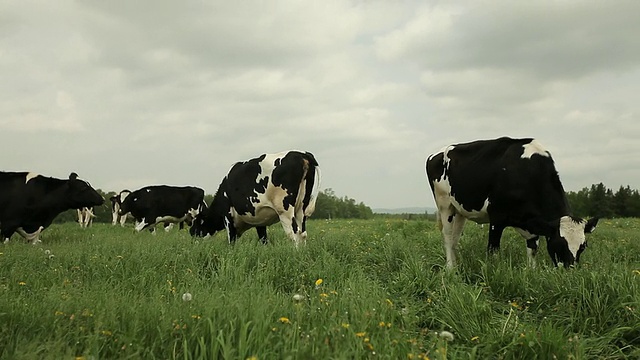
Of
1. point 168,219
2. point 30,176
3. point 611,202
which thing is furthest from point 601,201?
point 30,176

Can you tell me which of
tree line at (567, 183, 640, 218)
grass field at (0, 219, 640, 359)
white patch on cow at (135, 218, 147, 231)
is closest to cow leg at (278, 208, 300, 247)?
grass field at (0, 219, 640, 359)

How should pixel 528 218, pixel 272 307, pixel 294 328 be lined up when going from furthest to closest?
pixel 528 218, pixel 272 307, pixel 294 328

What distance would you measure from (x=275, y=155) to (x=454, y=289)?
6952 millimetres

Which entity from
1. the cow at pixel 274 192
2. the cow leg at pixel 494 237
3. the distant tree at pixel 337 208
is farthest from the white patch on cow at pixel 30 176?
the distant tree at pixel 337 208

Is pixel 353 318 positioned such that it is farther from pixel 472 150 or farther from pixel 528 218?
pixel 472 150

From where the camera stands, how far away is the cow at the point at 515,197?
683cm

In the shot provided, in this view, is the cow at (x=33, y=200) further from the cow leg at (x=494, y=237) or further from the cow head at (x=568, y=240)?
the cow head at (x=568, y=240)

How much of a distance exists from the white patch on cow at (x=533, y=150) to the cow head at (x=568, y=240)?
4.01 ft

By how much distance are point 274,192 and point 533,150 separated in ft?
18.0

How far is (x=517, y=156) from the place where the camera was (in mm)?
7715

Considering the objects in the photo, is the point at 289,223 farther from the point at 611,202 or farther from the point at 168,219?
the point at 611,202

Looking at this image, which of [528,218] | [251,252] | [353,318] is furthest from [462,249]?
[353,318]

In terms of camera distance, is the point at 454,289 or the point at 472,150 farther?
the point at 472,150

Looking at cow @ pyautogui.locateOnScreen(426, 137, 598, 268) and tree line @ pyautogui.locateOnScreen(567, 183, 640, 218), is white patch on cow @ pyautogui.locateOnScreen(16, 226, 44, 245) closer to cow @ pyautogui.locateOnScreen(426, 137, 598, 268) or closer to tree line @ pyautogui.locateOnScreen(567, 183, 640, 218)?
cow @ pyautogui.locateOnScreen(426, 137, 598, 268)
